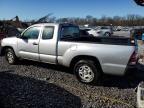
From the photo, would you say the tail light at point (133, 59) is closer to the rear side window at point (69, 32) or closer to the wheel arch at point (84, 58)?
the wheel arch at point (84, 58)

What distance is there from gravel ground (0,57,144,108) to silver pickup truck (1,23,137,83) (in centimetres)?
45

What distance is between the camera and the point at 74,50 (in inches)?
309

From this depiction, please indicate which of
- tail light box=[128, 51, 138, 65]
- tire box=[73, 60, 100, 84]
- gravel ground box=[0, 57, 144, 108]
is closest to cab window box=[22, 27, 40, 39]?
gravel ground box=[0, 57, 144, 108]

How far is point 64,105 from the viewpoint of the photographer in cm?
570

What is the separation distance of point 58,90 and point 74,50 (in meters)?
1.49

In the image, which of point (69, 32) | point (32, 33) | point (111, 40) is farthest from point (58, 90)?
point (32, 33)

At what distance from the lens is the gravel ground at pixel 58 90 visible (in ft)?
19.1

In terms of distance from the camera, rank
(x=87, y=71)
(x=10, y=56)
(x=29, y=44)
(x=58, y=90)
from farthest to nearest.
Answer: (x=10, y=56) → (x=29, y=44) → (x=87, y=71) → (x=58, y=90)

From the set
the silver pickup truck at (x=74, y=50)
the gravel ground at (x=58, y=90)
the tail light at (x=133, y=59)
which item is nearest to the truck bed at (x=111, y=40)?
the silver pickup truck at (x=74, y=50)

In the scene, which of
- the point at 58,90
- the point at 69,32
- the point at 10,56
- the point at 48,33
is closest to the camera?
the point at 58,90

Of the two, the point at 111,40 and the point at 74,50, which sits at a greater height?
the point at 111,40

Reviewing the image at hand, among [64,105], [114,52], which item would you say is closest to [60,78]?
[114,52]

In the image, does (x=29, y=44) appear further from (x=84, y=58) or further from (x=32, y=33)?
(x=84, y=58)

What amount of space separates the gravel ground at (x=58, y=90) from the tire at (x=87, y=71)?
7.0 inches
